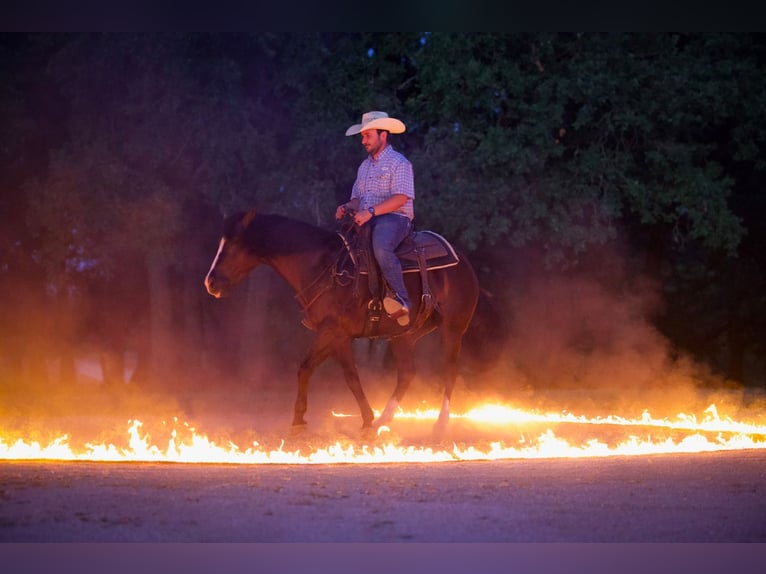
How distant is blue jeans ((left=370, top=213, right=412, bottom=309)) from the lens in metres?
9.74

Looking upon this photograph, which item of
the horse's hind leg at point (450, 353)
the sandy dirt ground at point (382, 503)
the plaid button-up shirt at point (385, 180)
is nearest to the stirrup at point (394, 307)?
the plaid button-up shirt at point (385, 180)

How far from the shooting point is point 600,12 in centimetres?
851

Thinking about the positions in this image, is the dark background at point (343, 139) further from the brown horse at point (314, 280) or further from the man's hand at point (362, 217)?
the man's hand at point (362, 217)

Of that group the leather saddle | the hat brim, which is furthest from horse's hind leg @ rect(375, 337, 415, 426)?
the hat brim

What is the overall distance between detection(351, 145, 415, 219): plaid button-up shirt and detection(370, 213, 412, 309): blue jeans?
0.56 feet

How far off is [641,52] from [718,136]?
2.89 m

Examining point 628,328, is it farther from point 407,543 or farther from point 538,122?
point 407,543

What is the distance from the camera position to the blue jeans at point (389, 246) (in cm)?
974

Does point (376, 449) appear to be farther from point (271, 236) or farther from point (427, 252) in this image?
point (271, 236)

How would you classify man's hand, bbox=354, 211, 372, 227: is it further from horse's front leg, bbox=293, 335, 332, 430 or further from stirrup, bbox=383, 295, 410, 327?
horse's front leg, bbox=293, 335, 332, 430

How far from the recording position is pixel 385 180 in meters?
9.94

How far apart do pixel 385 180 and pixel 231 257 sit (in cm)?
162

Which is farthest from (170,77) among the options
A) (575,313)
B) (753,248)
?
(753,248)

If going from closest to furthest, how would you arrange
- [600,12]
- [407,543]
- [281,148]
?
[407,543], [600,12], [281,148]
